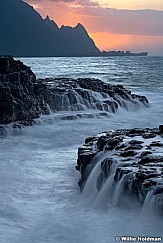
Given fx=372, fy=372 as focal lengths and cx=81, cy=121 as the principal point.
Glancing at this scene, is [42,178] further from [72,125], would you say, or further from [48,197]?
[72,125]

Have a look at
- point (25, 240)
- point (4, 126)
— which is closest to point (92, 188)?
point (25, 240)

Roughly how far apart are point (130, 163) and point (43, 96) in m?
16.3

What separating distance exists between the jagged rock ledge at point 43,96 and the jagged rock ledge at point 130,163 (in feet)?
29.8

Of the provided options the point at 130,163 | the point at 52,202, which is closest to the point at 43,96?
the point at 52,202

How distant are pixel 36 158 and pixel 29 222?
6.27 m

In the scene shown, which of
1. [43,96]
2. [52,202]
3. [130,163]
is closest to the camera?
[130,163]

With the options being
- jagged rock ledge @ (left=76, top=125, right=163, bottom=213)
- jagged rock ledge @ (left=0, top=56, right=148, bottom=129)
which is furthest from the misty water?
jagged rock ledge @ (left=0, top=56, right=148, bottom=129)

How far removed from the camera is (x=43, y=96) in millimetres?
25844

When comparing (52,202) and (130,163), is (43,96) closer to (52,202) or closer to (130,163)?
(52,202)

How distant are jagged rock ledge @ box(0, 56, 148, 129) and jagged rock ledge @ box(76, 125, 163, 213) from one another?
9080 millimetres

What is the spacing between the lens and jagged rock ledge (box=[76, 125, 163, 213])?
8.91 meters

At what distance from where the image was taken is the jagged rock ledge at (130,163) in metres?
8.91

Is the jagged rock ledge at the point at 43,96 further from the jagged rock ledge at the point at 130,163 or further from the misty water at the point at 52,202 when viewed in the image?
the jagged rock ledge at the point at 130,163

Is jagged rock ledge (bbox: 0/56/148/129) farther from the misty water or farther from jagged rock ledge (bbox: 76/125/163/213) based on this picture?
jagged rock ledge (bbox: 76/125/163/213)
